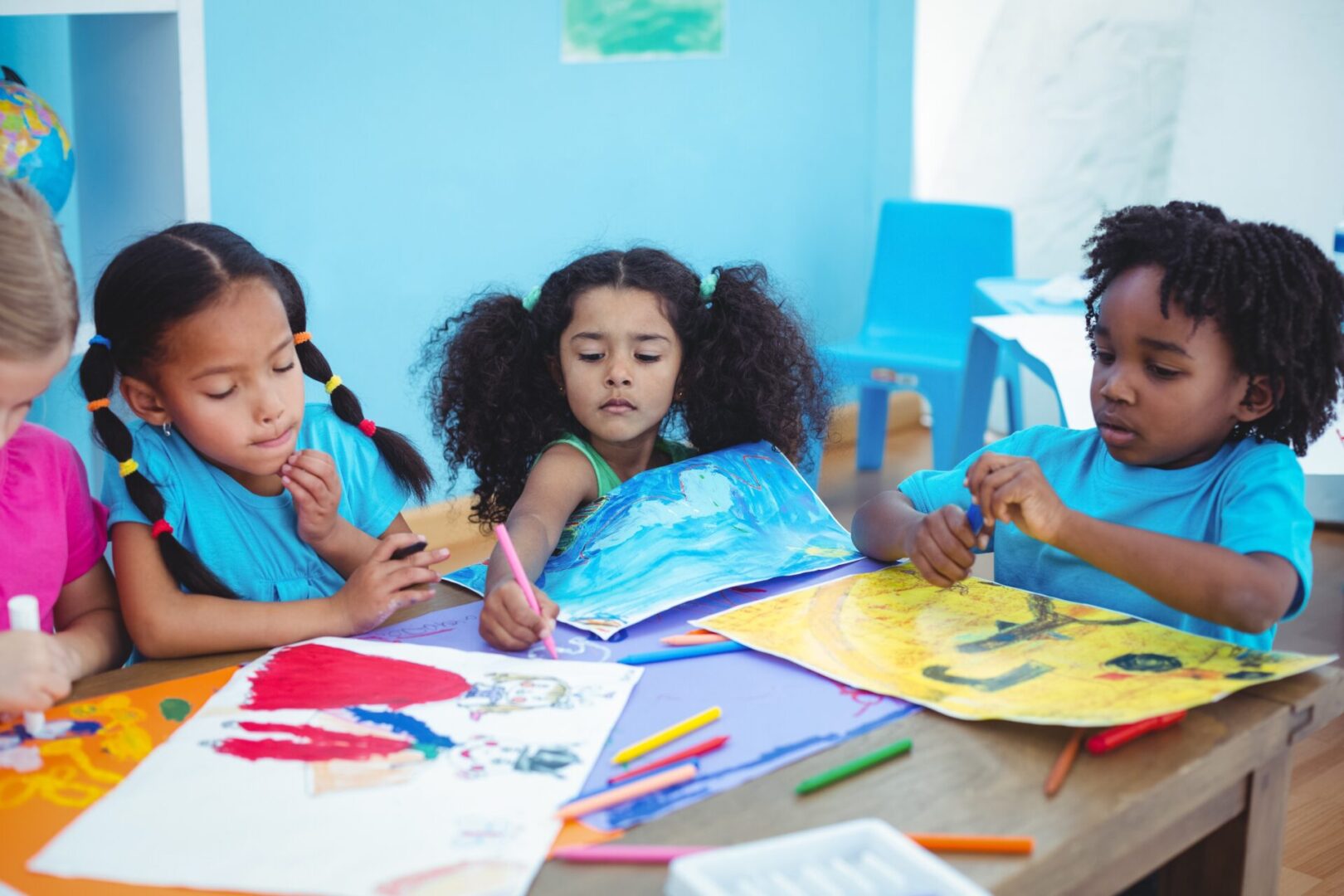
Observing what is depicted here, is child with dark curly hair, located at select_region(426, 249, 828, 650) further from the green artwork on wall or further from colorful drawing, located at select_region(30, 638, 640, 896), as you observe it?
the green artwork on wall

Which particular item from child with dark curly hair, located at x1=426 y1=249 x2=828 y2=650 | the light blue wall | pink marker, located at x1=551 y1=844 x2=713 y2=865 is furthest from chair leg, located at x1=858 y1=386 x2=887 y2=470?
pink marker, located at x1=551 y1=844 x2=713 y2=865

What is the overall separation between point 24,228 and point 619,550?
0.56 meters

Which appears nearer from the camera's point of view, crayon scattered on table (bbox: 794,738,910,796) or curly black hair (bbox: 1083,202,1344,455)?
crayon scattered on table (bbox: 794,738,910,796)

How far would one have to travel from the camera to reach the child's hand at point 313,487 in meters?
1.15

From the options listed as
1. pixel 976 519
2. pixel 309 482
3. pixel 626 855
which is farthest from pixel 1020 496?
pixel 309 482

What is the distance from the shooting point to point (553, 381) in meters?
1.50

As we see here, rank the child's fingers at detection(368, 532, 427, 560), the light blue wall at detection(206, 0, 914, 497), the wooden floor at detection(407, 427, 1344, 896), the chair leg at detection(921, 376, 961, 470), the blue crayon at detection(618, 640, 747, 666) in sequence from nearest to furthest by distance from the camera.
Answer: the blue crayon at detection(618, 640, 747, 666) < the child's fingers at detection(368, 532, 427, 560) < the wooden floor at detection(407, 427, 1344, 896) < the light blue wall at detection(206, 0, 914, 497) < the chair leg at detection(921, 376, 961, 470)

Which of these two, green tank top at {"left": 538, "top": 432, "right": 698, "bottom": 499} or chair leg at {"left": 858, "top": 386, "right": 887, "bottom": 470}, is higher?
green tank top at {"left": 538, "top": 432, "right": 698, "bottom": 499}

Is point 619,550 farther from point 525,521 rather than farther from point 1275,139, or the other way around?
point 1275,139

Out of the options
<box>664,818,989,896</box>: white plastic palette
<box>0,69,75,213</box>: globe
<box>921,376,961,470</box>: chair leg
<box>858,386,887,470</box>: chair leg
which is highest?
<box>0,69,75,213</box>: globe

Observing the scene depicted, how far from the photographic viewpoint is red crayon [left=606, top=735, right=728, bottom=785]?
2.57ft

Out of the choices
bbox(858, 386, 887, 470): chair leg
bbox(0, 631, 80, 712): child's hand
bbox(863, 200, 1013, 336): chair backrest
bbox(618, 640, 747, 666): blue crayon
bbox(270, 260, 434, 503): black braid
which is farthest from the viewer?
bbox(858, 386, 887, 470): chair leg

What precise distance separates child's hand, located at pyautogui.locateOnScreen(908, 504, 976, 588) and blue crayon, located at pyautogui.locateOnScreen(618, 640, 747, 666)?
22 cm

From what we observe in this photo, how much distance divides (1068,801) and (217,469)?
80 centimetres
